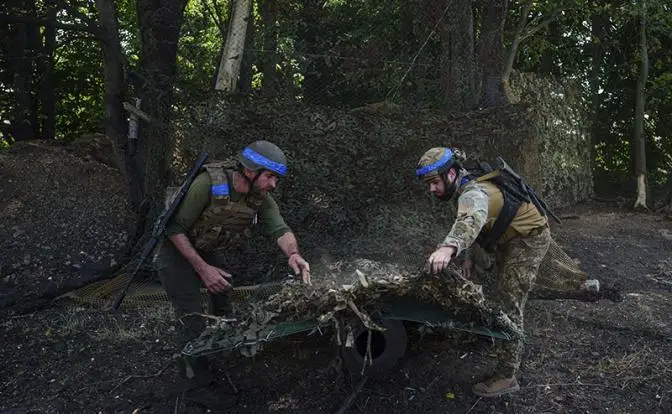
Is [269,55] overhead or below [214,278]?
overhead

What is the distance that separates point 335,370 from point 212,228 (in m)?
1.22

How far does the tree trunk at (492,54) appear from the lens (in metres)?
7.30

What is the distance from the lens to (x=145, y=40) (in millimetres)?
6508

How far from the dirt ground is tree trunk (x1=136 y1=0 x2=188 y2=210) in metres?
1.49

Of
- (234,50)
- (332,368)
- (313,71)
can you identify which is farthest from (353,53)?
(332,368)

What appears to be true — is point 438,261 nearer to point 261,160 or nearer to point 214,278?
point 261,160

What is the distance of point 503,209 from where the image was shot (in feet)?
12.0

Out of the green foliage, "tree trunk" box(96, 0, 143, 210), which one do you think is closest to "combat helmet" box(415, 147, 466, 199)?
the green foliage

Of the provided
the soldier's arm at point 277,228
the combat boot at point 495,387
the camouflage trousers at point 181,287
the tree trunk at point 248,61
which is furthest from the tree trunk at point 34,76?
the combat boot at point 495,387

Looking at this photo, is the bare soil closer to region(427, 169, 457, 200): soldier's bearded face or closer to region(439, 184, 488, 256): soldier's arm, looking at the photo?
region(439, 184, 488, 256): soldier's arm

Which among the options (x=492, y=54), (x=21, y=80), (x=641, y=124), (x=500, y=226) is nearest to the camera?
(x=500, y=226)

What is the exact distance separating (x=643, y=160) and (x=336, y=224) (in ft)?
23.7

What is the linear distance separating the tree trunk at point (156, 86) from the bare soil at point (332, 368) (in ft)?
4.91

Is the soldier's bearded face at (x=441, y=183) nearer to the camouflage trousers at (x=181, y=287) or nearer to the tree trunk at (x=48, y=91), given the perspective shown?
the camouflage trousers at (x=181, y=287)
